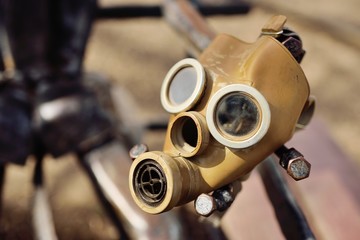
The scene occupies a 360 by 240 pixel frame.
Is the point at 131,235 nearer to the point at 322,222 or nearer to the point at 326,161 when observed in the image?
the point at 322,222

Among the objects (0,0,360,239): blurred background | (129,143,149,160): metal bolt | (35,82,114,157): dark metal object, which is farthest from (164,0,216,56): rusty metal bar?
(129,143,149,160): metal bolt

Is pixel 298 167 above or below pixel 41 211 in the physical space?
above

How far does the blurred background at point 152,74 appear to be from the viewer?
52.4 inches

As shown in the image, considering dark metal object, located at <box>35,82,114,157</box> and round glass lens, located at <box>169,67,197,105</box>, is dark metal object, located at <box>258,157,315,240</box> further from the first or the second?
dark metal object, located at <box>35,82,114,157</box>

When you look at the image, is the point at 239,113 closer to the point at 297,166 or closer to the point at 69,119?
the point at 297,166

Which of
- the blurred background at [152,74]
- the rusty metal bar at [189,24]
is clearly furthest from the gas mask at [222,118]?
the blurred background at [152,74]

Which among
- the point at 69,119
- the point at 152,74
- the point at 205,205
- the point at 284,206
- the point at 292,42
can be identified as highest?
the point at 292,42

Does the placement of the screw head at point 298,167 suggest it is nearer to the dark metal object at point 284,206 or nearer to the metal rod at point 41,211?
the dark metal object at point 284,206

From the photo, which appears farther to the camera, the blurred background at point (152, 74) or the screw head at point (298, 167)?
the blurred background at point (152, 74)

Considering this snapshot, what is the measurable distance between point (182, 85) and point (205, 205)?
12 centimetres

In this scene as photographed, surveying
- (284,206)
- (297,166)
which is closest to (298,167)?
(297,166)

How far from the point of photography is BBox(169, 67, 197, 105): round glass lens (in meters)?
0.52

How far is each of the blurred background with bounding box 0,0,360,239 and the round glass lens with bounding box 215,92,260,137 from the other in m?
0.85

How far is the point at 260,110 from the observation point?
0.48 metres
